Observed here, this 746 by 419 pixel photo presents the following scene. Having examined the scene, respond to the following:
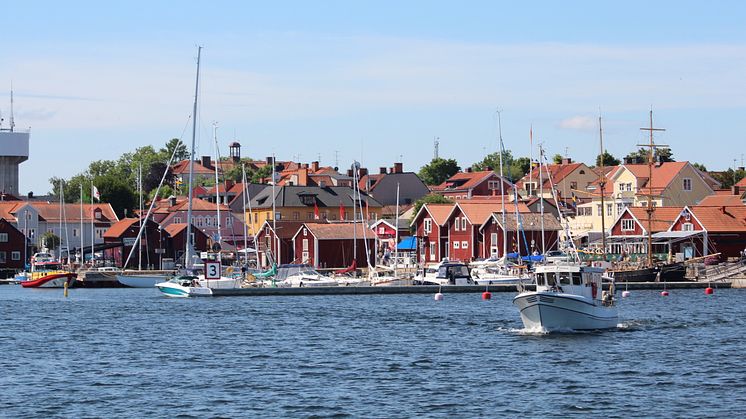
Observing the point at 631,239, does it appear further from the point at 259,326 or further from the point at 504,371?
the point at 504,371

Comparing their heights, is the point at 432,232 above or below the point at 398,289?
above

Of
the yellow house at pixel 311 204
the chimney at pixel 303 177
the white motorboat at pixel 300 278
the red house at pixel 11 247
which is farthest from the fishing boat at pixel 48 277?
the chimney at pixel 303 177

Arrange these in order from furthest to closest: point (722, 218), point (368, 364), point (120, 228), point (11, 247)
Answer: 1. point (11, 247)
2. point (120, 228)
3. point (722, 218)
4. point (368, 364)

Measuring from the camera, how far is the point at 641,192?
140500 mm

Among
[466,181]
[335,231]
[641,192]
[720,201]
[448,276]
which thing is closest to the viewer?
[448,276]

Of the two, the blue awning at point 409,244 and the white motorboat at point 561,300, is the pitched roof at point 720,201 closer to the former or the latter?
the blue awning at point 409,244

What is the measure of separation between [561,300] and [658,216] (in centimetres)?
7105

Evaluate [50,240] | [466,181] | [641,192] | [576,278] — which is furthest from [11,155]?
[576,278]

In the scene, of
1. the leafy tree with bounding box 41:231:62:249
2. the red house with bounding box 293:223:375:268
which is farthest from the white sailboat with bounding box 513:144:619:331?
the leafy tree with bounding box 41:231:62:249

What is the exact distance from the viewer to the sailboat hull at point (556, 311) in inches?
2179

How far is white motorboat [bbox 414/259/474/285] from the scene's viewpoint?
103 m

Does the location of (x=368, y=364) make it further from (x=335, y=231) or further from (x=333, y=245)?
(x=335, y=231)

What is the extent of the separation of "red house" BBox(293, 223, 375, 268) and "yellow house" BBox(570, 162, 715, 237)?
22.9 metres

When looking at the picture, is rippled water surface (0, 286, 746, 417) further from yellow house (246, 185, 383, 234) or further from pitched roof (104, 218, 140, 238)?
yellow house (246, 185, 383, 234)
